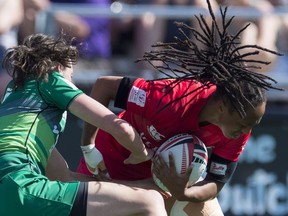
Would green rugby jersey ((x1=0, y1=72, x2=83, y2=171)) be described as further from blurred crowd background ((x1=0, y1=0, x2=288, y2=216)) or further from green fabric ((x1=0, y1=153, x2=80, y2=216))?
blurred crowd background ((x1=0, y1=0, x2=288, y2=216))


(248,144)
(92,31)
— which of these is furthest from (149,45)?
(248,144)

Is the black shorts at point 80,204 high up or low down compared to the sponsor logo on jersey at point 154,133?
down

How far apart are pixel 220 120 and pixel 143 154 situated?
478mm

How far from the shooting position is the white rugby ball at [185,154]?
17.6 ft

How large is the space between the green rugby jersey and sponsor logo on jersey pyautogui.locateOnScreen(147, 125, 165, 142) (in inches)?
23.5

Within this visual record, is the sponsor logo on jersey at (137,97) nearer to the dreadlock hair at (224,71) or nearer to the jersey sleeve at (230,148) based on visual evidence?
the dreadlock hair at (224,71)

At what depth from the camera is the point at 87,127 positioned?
563 cm

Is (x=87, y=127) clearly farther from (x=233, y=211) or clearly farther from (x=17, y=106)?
(x=233, y=211)

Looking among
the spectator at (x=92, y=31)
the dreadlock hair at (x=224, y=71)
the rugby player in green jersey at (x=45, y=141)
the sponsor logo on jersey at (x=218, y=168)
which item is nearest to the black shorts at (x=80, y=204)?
the rugby player in green jersey at (x=45, y=141)

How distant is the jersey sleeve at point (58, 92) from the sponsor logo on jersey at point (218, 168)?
1090 mm

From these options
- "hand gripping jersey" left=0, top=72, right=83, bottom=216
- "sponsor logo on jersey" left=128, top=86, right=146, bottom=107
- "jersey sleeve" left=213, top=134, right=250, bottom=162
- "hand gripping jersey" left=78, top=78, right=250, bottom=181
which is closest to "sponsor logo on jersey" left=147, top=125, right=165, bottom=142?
"hand gripping jersey" left=78, top=78, right=250, bottom=181

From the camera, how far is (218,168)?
575 cm

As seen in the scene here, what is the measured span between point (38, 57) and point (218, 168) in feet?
4.24

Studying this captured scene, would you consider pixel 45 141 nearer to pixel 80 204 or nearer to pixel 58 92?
pixel 58 92
